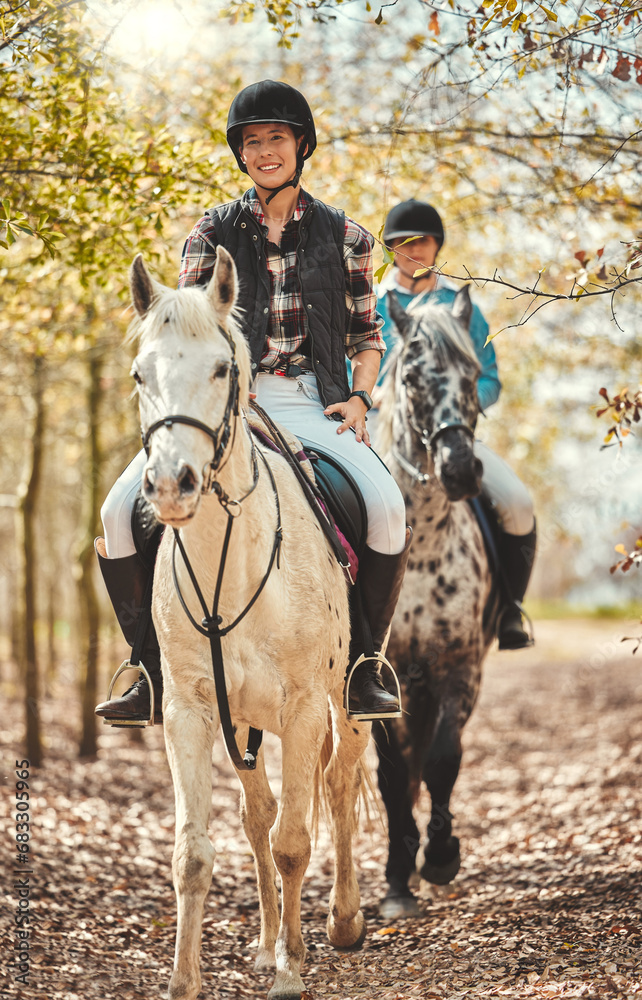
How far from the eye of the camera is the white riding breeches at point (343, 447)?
171 inches

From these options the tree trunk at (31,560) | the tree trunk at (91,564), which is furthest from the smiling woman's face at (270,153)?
the tree trunk at (91,564)

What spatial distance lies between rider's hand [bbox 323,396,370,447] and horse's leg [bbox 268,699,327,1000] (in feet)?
4.37

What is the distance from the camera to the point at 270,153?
4.15 meters

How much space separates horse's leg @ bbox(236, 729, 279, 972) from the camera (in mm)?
4586

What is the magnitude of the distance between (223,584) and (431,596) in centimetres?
235

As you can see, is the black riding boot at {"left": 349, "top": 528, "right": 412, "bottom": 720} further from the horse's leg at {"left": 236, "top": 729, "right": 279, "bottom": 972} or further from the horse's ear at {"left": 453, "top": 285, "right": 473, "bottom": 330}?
the horse's ear at {"left": 453, "top": 285, "right": 473, "bottom": 330}

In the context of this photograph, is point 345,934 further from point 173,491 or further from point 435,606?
point 173,491


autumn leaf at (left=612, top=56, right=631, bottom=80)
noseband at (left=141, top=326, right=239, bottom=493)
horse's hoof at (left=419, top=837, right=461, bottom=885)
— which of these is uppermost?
autumn leaf at (left=612, top=56, right=631, bottom=80)

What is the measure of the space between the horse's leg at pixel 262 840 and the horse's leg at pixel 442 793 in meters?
1.09

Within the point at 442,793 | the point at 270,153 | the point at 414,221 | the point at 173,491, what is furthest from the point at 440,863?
the point at 414,221

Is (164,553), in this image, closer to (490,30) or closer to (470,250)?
(490,30)

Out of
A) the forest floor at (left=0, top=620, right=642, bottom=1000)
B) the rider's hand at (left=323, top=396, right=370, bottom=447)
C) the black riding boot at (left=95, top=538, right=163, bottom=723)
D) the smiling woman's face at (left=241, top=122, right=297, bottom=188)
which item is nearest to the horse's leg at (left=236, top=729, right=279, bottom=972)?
the forest floor at (left=0, top=620, right=642, bottom=1000)

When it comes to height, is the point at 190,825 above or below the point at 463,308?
below

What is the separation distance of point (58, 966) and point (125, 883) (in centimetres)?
193
